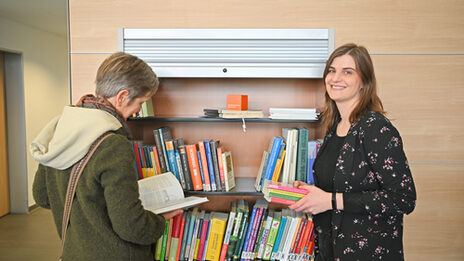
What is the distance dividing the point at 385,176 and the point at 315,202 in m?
0.30

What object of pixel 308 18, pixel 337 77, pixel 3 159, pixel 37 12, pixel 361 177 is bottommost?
pixel 3 159

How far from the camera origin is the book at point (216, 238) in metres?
1.89

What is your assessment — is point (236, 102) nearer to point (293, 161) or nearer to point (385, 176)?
point (293, 161)

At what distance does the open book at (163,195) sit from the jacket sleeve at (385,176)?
2.53 ft

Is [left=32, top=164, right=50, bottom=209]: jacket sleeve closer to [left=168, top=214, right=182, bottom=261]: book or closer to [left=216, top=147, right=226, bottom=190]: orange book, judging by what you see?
[left=168, top=214, right=182, bottom=261]: book

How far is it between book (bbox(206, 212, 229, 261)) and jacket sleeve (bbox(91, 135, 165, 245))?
0.77m

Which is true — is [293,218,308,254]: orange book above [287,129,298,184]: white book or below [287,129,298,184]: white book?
below

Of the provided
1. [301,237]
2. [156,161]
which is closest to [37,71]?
[156,161]

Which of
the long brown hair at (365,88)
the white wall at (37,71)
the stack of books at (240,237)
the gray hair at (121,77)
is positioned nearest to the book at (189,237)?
the stack of books at (240,237)

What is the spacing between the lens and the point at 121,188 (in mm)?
1111

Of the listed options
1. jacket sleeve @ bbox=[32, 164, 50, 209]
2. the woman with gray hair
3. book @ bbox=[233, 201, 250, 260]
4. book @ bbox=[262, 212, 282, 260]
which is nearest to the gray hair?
the woman with gray hair

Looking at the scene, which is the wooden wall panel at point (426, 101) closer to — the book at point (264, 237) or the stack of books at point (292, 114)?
the stack of books at point (292, 114)

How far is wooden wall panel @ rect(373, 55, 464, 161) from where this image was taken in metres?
1.87

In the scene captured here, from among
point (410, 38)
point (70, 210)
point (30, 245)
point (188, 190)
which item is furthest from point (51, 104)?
point (410, 38)
